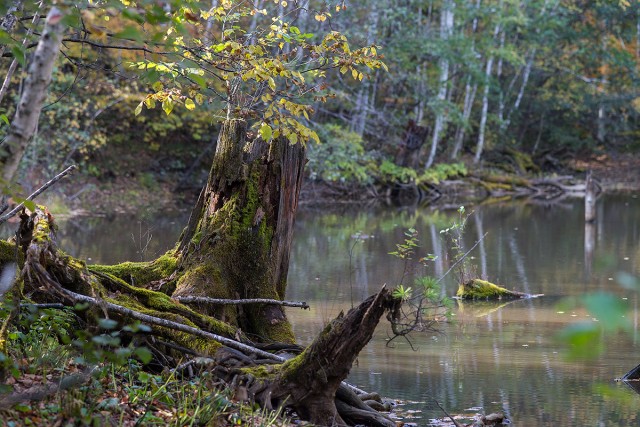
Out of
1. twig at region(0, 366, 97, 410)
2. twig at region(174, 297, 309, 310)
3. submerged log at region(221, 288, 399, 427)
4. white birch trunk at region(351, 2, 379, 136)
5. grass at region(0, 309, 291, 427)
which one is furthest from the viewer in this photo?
white birch trunk at region(351, 2, 379, 136)

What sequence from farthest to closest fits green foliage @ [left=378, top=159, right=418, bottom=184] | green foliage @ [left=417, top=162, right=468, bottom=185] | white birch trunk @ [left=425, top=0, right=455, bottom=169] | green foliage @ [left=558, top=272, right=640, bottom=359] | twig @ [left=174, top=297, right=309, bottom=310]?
1. green foliage @ [left=417, top=162, right=468, bottom=185]
2. green foliage @ [left=378, top=159, right=418, bottom=184]
3. white birch trunk @ [left=425, top=0, right=455, bottom=169]
4. twig @ [left=174, top=297, right=309, bottom=310]
5. green foliage @ [left=558, top=272, right=640, bottom=359]

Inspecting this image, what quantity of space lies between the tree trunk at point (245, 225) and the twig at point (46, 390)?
3211mm

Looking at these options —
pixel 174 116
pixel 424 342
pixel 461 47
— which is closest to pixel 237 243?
pixel 424 342

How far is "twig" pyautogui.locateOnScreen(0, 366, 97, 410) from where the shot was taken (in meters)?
4.38

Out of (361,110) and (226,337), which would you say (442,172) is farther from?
(226,337)

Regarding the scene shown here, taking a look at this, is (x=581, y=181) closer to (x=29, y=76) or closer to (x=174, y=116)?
(x=174, y=116)

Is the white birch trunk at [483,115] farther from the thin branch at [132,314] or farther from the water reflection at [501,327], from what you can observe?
the thin branch at [132,314]

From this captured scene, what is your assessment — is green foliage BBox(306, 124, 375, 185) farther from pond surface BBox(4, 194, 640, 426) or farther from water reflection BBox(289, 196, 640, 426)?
water reflection BBox(289, 196, 640, 426)

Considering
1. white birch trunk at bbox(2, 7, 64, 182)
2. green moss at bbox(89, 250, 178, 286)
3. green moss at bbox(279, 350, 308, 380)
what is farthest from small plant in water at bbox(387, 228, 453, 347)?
white birch trunk at bbox(2, 7, 64, 182)

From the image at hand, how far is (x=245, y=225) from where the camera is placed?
27.8 feet

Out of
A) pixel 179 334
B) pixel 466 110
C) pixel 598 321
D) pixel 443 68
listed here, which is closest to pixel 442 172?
pixel 443 68

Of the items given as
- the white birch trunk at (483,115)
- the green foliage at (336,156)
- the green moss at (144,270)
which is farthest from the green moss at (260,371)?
the white birch trunk at (483,115)

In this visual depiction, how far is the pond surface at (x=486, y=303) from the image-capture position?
25.6 ft

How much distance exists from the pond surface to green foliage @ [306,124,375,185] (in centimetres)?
158
